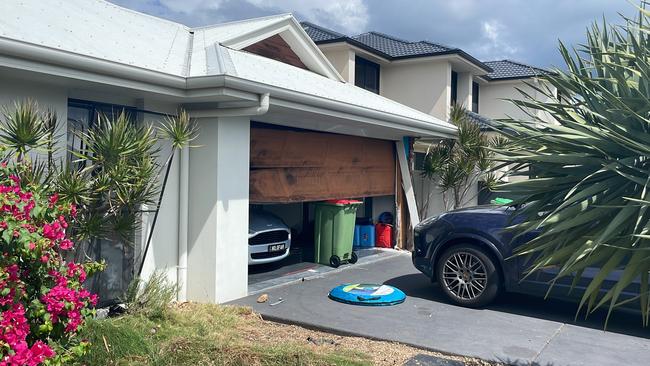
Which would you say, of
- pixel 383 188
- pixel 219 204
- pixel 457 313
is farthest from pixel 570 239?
pixel 383 188

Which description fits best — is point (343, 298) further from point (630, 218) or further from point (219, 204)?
point (630, 218)

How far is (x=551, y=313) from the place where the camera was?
716 centimetres

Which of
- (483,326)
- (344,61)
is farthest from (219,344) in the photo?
(344,61)

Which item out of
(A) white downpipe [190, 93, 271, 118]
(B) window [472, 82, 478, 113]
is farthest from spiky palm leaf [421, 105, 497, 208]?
(B) window [472, 82, 478, 113]

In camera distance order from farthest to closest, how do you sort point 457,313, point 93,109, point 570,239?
point 457,313 < point 93,109 < point 570,239

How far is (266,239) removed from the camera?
9148mm

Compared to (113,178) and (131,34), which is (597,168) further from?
(131,34)

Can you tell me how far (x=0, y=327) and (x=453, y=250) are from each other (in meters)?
5.48

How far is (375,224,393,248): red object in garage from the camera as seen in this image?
41.6 feet

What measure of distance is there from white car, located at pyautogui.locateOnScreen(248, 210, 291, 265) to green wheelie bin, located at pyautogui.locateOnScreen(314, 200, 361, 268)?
2.42ft

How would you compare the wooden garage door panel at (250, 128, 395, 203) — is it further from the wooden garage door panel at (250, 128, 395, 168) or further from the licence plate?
the licence plate

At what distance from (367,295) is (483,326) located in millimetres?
1583

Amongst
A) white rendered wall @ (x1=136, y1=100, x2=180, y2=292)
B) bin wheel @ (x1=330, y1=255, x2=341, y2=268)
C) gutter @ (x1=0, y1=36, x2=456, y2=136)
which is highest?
gutter @ (x1=0, y1=36, x2=456, y2=136)

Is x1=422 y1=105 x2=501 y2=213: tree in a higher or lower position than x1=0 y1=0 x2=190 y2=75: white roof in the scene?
lower
